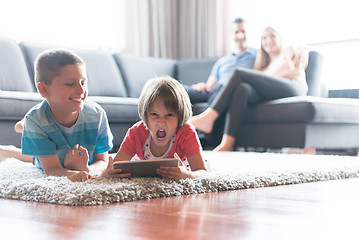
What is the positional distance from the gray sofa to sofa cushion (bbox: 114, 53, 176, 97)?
131mm

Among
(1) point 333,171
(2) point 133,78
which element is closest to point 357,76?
(2) point 133,78

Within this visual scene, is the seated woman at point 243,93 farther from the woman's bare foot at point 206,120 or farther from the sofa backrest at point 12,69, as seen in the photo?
the sofa backrest at point 12,69

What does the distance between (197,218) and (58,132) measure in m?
0.80

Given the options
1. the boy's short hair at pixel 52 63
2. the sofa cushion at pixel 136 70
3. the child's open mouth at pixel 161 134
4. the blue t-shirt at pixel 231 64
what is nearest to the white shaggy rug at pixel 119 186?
the child's open mouth at pixel 161 134

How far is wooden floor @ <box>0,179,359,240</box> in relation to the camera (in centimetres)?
74

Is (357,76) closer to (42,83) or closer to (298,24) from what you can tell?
(298,24)

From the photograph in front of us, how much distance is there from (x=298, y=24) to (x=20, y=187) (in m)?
3.72

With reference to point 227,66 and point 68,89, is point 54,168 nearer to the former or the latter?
point 68,89

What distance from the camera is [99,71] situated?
383cm

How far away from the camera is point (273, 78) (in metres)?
3.28

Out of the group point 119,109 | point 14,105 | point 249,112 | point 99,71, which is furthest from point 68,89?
point 99,71

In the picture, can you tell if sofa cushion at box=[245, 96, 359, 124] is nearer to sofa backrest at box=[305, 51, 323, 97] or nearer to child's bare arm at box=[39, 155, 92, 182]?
sofa backrest at box=[305, 51, 323, 97]

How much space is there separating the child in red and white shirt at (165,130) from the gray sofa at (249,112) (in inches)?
56.6

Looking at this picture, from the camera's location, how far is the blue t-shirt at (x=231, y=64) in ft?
12.5
